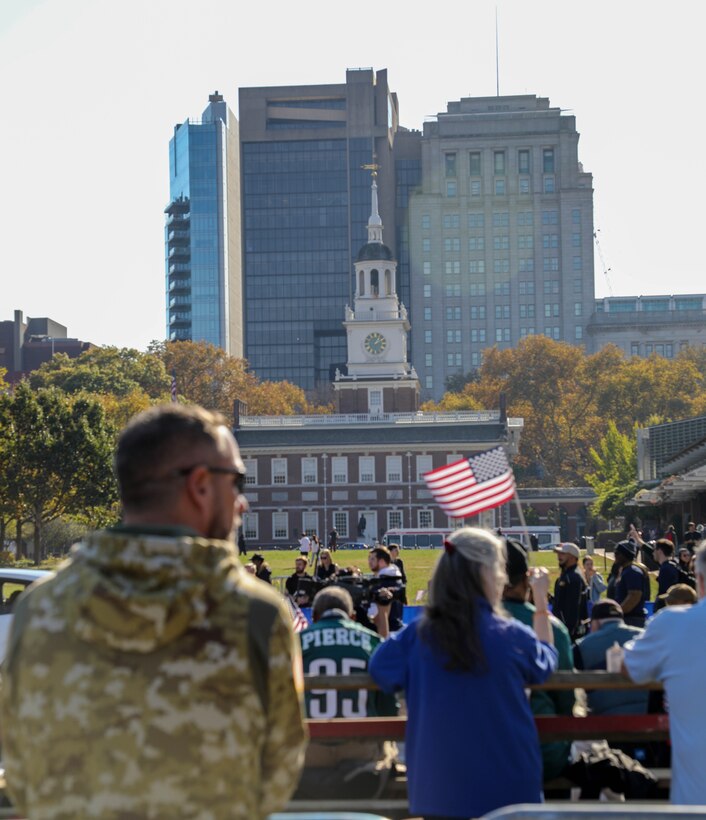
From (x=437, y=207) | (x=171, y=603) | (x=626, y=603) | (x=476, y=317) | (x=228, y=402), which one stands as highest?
(x=437, y=207)

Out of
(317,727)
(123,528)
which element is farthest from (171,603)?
(317,727)

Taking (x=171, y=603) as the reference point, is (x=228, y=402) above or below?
above

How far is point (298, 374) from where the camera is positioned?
174500 millimetres

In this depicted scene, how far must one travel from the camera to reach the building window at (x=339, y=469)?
296 feet

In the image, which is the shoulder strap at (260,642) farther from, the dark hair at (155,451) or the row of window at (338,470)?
the row of window at (338,470)

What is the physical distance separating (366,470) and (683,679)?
84354mm

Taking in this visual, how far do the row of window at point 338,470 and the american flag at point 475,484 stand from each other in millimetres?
71167

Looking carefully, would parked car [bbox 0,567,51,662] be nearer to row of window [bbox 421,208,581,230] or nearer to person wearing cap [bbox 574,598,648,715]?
person wearing cap [bbox 574,598,648,715]

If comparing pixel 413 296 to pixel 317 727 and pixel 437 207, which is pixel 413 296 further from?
pixel 317 727

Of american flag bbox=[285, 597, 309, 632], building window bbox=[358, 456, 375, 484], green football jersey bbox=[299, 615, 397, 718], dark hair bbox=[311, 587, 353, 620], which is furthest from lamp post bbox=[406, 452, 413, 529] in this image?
green football jersey bbox=[299, 615, 397, 718]

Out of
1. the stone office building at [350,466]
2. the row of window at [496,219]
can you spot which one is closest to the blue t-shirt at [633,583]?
the stone office building at [350,466]

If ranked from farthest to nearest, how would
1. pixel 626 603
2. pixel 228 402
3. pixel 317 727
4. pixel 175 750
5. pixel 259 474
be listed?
pixel 228 402, pixel 259 474, pixel 626 603, pixel 317 727, pixel 175 750

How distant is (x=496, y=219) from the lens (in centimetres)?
17525

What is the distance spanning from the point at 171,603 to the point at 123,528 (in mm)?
267
